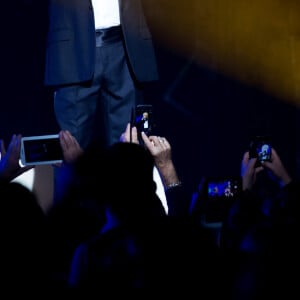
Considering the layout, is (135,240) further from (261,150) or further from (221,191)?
(261,150)

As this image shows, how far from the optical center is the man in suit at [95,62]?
2771 millimetres

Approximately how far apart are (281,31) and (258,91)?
433mm

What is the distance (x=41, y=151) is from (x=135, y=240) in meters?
1.18

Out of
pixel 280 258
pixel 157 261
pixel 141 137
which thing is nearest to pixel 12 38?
pixel 141 137

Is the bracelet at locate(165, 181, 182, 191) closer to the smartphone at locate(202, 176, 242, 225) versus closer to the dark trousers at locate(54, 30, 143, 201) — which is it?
the smartphone at locate(202, 176, 242, 225)

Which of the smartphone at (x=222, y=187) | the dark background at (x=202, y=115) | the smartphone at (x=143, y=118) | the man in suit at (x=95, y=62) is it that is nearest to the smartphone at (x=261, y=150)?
the smartphone at (x=222, y=187)

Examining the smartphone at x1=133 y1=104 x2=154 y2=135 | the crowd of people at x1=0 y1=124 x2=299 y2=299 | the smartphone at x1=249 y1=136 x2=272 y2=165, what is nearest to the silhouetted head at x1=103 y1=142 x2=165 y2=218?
the crowd of people at x1=0 y1=124 x2=299 y2=299

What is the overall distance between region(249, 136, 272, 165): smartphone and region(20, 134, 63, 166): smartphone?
80 cm

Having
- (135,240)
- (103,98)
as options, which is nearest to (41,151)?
(103,98)

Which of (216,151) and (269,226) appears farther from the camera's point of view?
(216,151)

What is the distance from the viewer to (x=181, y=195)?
7.16 ft

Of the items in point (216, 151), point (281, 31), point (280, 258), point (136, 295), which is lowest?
point (216, 151)

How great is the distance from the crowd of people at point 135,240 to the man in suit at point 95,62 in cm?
101

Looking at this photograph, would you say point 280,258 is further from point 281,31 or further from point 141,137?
point 281,31
